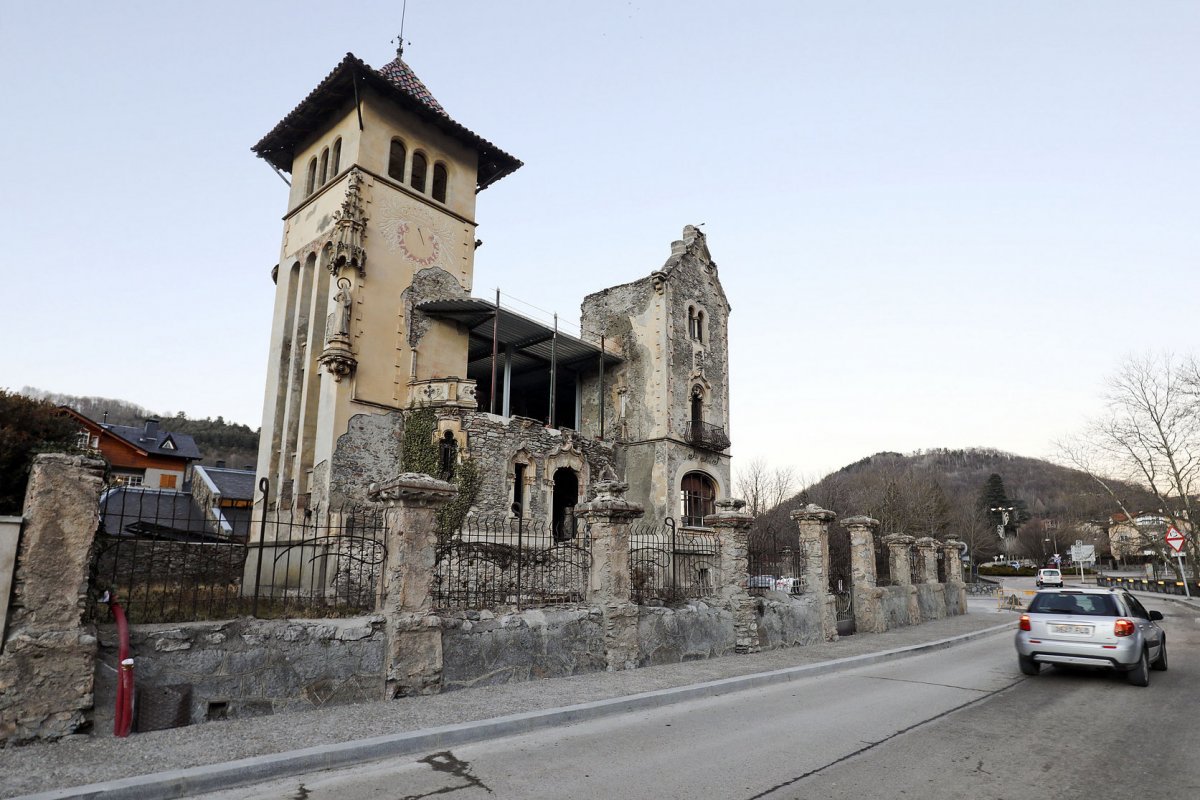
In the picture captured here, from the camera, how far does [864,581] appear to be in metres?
16.1

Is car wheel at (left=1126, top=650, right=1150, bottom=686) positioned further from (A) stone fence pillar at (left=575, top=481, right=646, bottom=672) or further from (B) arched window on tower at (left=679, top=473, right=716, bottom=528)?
(B) arched window on tower at (left=679, top=473, right=716, bottom=528)

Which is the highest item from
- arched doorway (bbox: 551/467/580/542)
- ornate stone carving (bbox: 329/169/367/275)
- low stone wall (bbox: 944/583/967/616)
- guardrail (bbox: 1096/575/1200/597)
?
ornate stone carving (bbox: 329/169/367/275)

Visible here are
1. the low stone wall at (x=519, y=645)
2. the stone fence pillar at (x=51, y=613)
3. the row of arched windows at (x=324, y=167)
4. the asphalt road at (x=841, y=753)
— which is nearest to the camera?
the asphalt road at (x=841, y=753)

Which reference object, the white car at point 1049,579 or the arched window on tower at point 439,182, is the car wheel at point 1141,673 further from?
the white car at point 1049,579

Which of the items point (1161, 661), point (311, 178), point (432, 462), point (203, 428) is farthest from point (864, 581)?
point (203, 428)

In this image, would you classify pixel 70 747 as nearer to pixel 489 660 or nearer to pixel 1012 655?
pixel 489 660

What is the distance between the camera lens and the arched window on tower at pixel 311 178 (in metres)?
24.1

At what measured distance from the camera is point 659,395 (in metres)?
28.5

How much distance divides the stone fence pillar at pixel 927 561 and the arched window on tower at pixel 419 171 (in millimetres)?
20618

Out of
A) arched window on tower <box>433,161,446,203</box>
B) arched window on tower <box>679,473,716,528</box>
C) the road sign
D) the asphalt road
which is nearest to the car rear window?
the asphalt road

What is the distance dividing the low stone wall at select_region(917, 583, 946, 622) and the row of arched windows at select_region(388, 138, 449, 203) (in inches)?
811

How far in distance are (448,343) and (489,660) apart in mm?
16164

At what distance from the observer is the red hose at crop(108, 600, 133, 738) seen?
5695mm

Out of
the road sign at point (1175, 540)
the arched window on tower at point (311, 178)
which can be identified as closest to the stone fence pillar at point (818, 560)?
the road sign at point (1175, 540)
